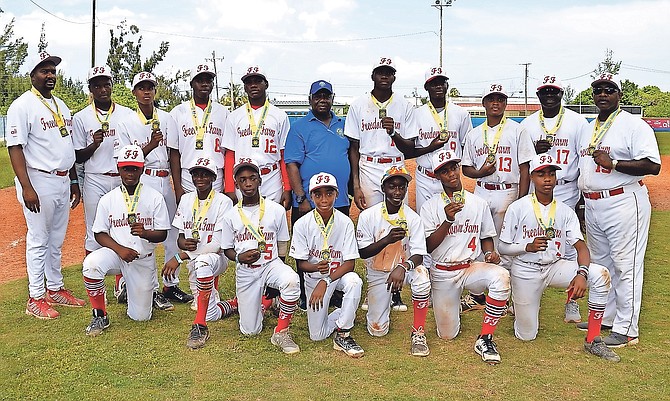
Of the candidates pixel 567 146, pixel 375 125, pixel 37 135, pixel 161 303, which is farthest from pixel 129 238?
pixel 567 146

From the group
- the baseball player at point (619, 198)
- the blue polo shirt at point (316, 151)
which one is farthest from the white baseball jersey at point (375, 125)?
the baseball player at point (619, 198)

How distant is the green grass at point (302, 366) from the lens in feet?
15.6

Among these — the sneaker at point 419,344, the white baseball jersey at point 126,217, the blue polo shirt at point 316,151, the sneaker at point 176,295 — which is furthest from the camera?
the sneaker at point 176,295

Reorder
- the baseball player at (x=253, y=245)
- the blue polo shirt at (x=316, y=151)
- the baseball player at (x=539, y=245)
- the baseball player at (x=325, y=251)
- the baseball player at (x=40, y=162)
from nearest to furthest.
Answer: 1. the baseball player at (x=539, y=245)
2. the baseball player at (x=325, y=251)
3. the baseball player at (x=253, y=245)
4. the baseball player at (x=40, y=162)
5. the blue polo shirt at (x=316, y=151)

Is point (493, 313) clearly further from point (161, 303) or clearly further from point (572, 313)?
point (161, 303)

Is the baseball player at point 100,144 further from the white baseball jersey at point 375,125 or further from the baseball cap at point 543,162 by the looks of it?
the baseball cap at point 543,162

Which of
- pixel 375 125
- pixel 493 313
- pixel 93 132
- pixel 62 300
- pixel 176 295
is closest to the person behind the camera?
pixel 493 313

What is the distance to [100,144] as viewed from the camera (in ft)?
22.4

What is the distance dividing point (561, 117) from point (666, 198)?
11.8 metres

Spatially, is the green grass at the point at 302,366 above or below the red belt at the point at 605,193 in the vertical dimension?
below

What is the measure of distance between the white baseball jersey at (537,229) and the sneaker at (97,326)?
3.76 m

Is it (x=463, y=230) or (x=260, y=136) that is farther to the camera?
(x=260, y=136)

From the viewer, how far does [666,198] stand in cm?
1645

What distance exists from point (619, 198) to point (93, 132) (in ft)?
17.0
